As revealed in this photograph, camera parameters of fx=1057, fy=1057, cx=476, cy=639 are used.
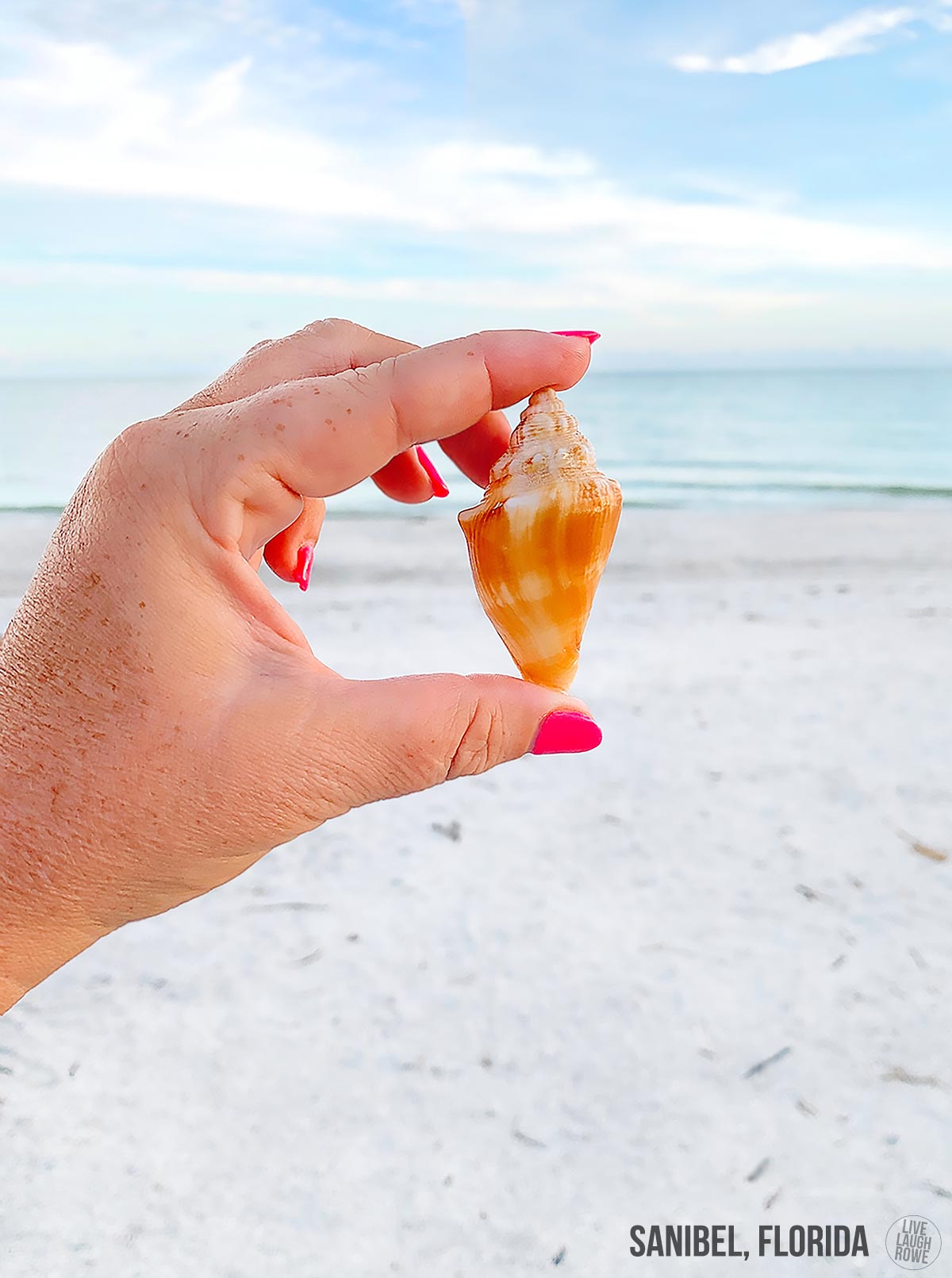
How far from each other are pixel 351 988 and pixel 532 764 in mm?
1260

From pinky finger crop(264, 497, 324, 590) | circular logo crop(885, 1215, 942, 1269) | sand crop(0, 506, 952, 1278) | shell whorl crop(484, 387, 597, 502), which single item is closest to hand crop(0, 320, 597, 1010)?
shell whorl crop(484, 387, 597, 502)

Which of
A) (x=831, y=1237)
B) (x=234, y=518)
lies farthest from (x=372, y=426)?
(x=831, y=1237)

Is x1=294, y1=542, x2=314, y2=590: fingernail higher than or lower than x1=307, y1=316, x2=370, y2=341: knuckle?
lower

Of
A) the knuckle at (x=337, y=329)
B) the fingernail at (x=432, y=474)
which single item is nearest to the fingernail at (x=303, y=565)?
the fingernail at (x=432, y=474)

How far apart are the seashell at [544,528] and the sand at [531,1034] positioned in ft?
3.30

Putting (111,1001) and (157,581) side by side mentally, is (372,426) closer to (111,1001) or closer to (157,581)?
(157,581)

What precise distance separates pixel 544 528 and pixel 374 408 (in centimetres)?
35

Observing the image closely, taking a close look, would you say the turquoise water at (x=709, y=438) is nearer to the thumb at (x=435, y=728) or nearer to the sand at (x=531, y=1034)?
the sand at (x=531, y=1034)

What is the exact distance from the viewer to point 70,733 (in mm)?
1296

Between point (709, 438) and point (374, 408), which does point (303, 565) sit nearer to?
point (374, 408)

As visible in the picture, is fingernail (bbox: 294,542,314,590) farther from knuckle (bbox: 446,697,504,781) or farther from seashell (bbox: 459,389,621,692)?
knuckle (bbox: 446,697,504,781)

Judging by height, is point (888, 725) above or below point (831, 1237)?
above

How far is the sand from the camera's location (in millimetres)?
1859

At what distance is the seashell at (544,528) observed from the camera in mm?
1587
